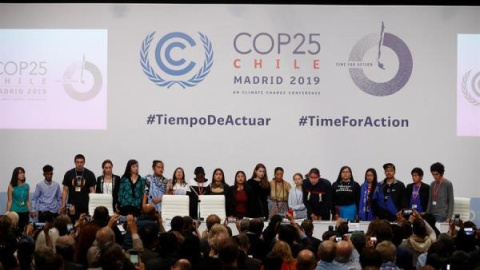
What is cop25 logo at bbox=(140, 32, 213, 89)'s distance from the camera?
52.8 ft

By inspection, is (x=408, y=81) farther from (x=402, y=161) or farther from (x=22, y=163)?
(x=22, y=163)

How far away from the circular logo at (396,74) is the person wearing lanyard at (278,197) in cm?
311

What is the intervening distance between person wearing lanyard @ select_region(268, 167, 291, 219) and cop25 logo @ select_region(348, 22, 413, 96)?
312 cm

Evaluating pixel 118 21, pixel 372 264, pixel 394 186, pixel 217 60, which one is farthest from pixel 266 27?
pixel 372 264

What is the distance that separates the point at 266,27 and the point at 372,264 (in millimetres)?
8898

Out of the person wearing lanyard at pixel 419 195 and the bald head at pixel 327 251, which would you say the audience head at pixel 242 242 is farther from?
the person wearing lanyard at pixel 419 195

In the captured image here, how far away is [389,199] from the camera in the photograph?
43.6ft

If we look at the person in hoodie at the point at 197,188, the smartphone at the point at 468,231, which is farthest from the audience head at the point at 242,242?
the person in hoodie at the point at 197,188

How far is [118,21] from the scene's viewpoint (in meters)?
16.0

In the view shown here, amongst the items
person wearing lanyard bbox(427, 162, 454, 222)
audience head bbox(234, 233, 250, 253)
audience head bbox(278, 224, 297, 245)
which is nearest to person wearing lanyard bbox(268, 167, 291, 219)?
person wearing lanyard bbox(427, 162, 454, 222)

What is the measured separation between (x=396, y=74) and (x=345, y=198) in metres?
3.40

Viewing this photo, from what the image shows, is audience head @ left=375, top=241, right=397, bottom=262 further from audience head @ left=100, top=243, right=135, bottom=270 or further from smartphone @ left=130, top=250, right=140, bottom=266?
audience head @ left=100, top=243, right=135, bottom=270

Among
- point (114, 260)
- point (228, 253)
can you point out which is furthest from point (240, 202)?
point (114, 260)

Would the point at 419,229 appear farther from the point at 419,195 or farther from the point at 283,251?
the point at 419,195
